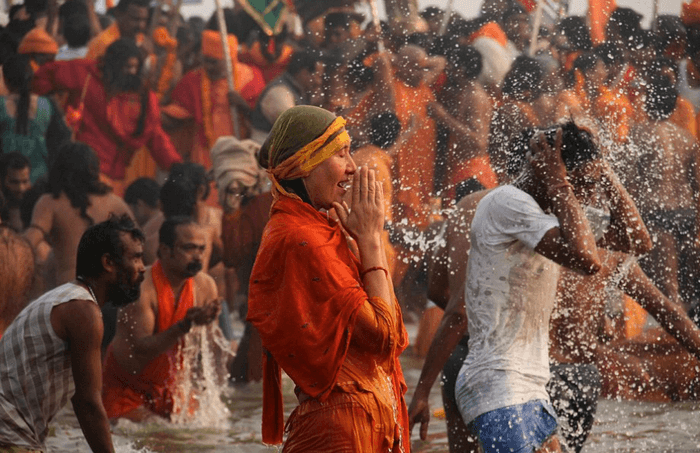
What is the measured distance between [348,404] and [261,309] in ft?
0.98

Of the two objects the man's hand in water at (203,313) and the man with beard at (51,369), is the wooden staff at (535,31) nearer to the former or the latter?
the man's hand in water at (203,313)

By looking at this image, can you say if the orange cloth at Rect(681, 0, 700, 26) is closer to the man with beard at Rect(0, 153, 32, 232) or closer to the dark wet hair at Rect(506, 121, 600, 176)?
the man with beard at Rect(0, 153, 32, 232)

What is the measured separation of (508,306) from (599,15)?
7256 millimetres

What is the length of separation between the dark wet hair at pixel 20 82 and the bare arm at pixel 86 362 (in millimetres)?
6474

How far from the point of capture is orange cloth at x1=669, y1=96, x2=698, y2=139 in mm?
8695

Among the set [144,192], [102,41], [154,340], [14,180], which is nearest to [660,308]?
[154,340]

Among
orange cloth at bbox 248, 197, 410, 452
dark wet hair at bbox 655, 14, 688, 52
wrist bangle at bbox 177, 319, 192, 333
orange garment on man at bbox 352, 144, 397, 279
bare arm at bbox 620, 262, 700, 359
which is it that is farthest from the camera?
dark wet hair at bbox 655, 14, 688, 52

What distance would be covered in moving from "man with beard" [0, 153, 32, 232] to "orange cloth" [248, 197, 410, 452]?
666 centimetres

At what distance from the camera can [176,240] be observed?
6215 mm

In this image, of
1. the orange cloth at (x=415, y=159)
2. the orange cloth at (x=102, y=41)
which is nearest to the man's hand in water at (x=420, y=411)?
the orange cloth at (x=415, y=159)

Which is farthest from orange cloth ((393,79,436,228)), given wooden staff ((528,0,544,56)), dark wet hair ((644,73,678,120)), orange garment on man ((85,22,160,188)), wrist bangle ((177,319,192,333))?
wrist bangle ((177,319,192,333))

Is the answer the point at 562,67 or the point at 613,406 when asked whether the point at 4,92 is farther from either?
the point at 613,406

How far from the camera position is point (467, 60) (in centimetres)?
935

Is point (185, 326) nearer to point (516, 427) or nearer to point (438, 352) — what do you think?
point (438, 352)
